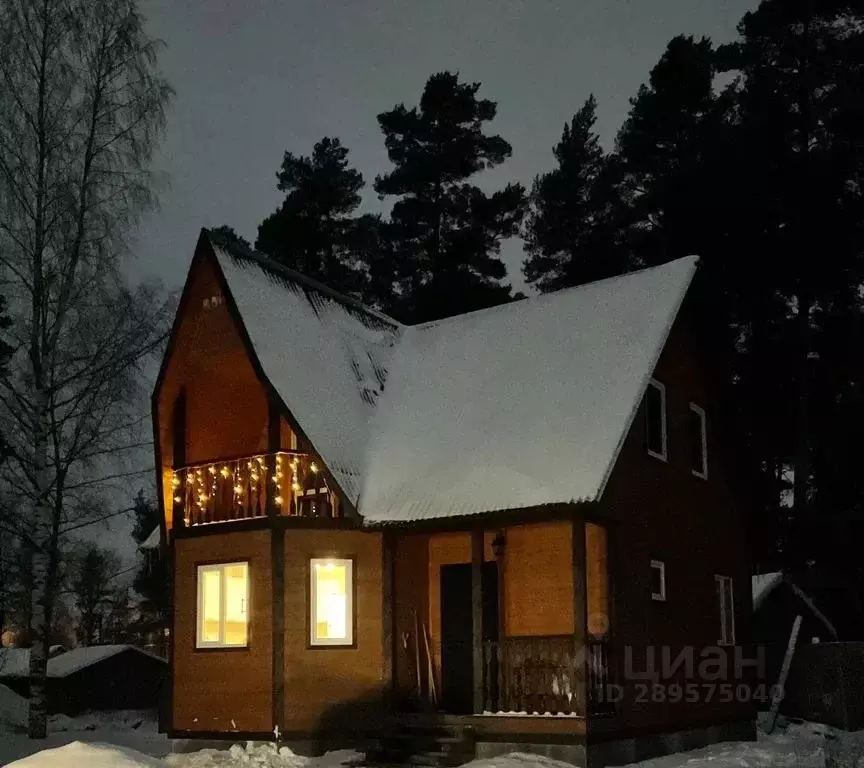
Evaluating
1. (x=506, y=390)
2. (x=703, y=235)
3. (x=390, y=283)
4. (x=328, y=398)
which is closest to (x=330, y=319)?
(x=328, y=398)

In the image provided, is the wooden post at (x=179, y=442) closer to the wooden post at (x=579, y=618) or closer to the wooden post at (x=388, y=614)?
the wooden post at (x=388, y=614)

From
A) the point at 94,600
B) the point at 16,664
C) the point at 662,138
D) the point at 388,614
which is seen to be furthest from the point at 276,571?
the point at 94,600

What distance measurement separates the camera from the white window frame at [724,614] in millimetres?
19438

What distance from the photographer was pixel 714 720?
1842cm

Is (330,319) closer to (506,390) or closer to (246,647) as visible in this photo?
(506,390)

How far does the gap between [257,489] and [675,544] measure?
6509mm

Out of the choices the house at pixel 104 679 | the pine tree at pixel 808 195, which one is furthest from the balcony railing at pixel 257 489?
the house at pixel 104 679

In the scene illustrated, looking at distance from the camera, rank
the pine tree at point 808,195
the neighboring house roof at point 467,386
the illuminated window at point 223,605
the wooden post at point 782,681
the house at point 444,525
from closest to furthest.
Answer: the house at point 444,525 → the neighboring house roof at point 467,386 → the illuminated window at point 223,605 → the wooden post at point 782,681 → the pine tree at point 808,195

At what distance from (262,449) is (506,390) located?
12.4ft

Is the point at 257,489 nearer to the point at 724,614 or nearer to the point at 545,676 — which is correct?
the point at 545,676

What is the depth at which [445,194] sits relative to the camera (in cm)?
3778

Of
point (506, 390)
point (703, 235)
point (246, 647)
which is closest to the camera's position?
point (246, 647)

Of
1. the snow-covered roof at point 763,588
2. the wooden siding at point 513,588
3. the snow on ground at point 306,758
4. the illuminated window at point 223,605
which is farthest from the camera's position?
the snow-covered roof at point 763,588

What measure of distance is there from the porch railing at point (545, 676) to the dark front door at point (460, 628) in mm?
1517
